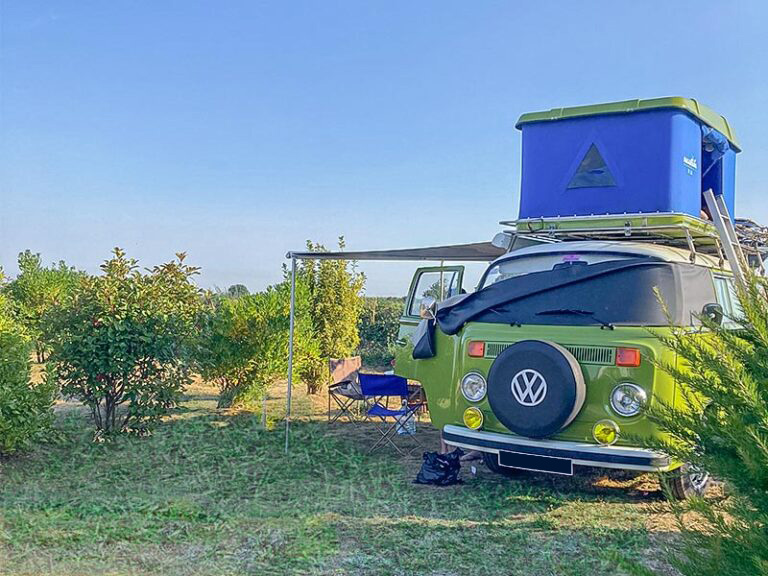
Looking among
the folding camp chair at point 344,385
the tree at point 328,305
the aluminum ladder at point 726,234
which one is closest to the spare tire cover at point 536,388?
the aluminum ladder at point 726,234

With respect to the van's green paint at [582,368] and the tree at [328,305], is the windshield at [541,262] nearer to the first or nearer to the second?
the van's green paint at [582,368]

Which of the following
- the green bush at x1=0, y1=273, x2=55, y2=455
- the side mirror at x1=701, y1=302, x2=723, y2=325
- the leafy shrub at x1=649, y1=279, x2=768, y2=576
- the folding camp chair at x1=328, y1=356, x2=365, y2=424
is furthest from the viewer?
the folding camp chair at x1=328, y1=356, x2=365, y2=424

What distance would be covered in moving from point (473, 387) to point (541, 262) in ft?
4.50

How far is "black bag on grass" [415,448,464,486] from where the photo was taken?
636 centimetres

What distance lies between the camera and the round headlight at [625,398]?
5035 mm

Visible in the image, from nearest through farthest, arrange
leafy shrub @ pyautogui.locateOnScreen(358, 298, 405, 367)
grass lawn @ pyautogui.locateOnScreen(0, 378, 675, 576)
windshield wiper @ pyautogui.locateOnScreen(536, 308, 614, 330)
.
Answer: grass lawn @ pyautogui.locateOnScreen(0, 378, 675, 576) < windshield wiper @ pyautogui.locateOnScreen(536, 308, 614, 330) < leafy shrub @ pyautogui.locateOnScreen(358, 298, 405, 367)

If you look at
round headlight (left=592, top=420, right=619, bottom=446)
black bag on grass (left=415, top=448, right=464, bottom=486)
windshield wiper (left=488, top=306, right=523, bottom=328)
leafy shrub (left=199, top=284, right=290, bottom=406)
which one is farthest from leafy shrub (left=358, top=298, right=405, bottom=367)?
round headlight (left=592, top=420, right=619, bottom=446)

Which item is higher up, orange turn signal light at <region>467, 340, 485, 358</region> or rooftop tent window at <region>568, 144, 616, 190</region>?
rooftop tent window at <region>568, 144, 616, 190</region>

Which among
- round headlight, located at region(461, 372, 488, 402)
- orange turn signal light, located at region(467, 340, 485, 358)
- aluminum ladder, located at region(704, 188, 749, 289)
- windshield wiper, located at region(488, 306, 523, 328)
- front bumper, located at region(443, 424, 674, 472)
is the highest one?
aluminum ladder, located at region(704, 188, 749, 289)

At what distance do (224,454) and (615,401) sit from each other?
4.30 meters

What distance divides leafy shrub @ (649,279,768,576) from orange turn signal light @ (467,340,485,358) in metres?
2.92

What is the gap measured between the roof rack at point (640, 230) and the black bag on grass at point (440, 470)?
2316mm

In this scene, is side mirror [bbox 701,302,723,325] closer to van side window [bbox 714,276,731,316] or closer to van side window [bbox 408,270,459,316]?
van side window [bbox 714,276,731,316]

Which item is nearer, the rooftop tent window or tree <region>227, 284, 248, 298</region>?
the rooftop tent window
